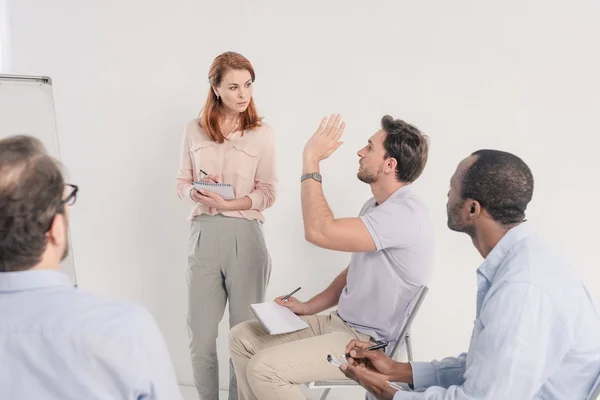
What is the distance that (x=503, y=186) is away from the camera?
1687mm

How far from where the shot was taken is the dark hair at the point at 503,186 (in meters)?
1.69

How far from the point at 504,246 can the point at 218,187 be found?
139cm

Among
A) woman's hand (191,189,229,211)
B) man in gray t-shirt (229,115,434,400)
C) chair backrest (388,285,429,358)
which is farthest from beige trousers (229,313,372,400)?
woman's hand (191,189,229,211)

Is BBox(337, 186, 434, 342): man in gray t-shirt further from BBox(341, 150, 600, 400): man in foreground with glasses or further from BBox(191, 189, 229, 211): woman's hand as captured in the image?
BBox(191, 189, 229, 211): woman's hand

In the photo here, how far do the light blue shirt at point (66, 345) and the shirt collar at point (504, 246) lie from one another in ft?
2.98

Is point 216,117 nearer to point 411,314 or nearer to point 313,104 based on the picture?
point 313,104

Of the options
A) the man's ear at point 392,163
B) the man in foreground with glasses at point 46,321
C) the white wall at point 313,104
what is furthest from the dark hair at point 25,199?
the white wall at point 313,104

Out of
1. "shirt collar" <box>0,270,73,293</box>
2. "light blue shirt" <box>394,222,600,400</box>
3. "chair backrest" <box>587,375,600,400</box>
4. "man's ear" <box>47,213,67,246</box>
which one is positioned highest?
"man's ear" <box>47,213,67,246</box>

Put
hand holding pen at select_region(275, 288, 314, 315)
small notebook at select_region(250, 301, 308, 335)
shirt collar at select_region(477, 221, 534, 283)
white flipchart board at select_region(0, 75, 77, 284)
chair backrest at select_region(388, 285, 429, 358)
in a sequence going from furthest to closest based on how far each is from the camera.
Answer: white flipchart board at select_region(0, 75, 77, 284) → hand holding pen at select_region(275, 288, 314, 315) → small notebook at select_region(250, 301, 308, 335) → chair backrest at select_region(388, 285, 429, 358) → shirt collar at select_region(477, 221, 534, 283)

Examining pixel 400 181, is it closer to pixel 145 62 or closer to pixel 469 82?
pixel 469 82

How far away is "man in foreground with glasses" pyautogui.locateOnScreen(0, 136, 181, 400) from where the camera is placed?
3.74ft

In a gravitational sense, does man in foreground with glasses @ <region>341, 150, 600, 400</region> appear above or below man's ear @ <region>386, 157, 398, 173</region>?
below

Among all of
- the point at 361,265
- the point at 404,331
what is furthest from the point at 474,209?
→ the point at 361,265

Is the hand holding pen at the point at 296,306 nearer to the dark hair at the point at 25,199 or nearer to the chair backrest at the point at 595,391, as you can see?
the chair backrest at the point at 595,391
